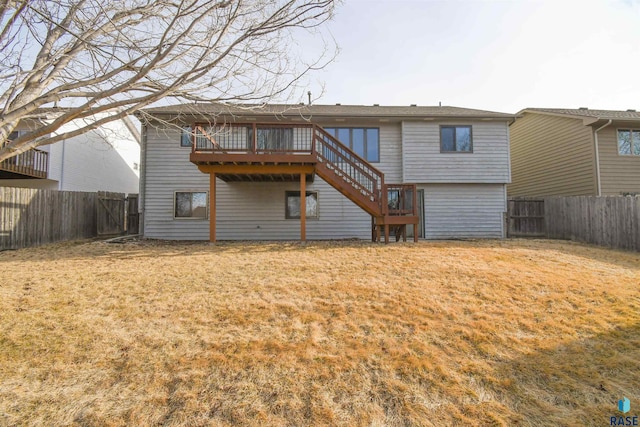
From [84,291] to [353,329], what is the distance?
400 cm

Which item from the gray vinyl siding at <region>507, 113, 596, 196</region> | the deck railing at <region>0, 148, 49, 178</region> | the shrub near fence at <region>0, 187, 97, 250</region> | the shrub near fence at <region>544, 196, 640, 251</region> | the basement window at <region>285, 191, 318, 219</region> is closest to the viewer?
the shrub near fence at <region>0, 187, 97, 250</region>

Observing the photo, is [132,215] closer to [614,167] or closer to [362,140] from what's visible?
[362,140]

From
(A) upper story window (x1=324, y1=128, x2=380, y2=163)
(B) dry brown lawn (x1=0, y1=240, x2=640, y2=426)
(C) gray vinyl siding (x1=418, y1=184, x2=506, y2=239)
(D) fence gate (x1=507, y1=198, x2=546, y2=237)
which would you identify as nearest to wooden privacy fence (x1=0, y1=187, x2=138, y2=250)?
(B) dry brown lawn (x1=0, y1=240, x2=640, y2=426)

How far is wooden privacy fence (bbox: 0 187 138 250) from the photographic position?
8719 mm

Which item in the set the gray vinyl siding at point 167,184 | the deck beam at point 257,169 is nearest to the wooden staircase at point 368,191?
the deck beam at point 257,169

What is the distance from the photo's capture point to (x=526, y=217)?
13117 mm

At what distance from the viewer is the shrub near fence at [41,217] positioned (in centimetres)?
866

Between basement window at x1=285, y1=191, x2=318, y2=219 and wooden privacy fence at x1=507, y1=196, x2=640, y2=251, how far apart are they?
7.80 metres

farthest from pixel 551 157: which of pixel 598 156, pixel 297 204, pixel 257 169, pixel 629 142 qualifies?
pixel 257 169

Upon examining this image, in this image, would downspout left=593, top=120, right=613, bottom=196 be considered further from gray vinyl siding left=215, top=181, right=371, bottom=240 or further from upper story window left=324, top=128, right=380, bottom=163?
gray vinyl siding left=215, top=181, right=371, bottom=240

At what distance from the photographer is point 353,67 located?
7.26m

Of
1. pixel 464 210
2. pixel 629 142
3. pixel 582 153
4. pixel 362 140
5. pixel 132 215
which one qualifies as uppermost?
pixel 629 142

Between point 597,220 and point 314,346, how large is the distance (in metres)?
11.9

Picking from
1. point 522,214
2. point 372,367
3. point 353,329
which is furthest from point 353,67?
point 522,214
